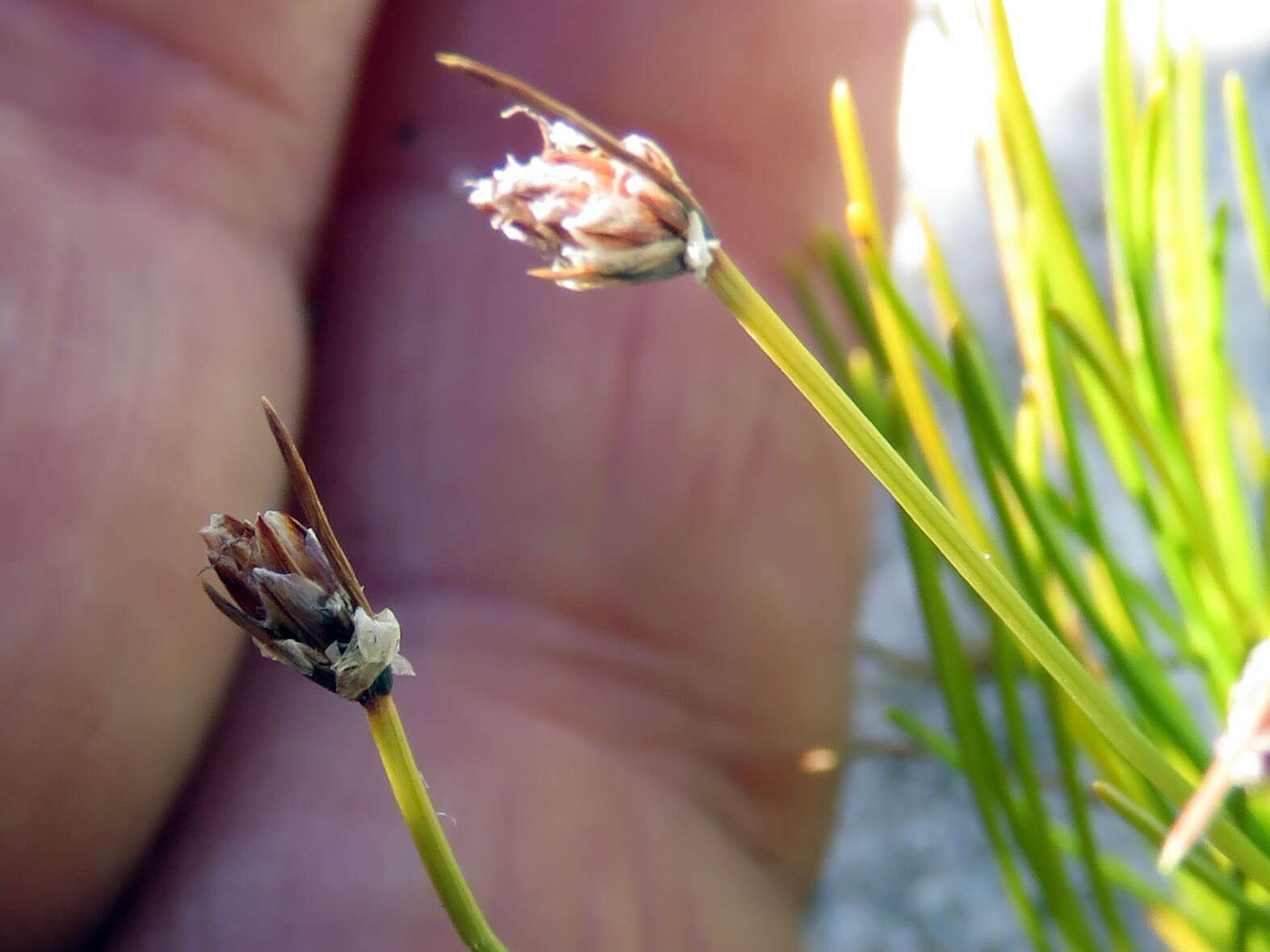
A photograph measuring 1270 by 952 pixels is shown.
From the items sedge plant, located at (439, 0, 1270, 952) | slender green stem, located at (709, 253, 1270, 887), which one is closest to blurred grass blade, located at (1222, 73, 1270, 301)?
sedge plant, located at (439, 0, 1270, 952)

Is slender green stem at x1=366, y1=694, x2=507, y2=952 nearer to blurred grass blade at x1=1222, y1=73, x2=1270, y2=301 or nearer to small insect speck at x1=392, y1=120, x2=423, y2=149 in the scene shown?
blurred grass blade at x1=1222, y1=73, x2=1270, y2=301

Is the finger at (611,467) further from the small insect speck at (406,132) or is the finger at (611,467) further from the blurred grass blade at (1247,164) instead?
the blurred grass blade at (1247,164)

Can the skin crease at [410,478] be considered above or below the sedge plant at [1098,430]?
below

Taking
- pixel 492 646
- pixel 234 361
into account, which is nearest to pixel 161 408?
pixel 234 361

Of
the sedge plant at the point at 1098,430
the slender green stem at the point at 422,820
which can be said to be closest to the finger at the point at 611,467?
→ the sedge plant at the point at 1098,430

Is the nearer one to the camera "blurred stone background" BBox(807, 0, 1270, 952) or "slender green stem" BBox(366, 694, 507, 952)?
"slender green stem" BBox(366, 694, 507, 952)

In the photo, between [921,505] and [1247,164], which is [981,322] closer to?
[1247,164]
